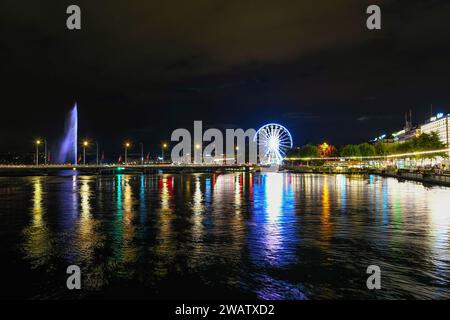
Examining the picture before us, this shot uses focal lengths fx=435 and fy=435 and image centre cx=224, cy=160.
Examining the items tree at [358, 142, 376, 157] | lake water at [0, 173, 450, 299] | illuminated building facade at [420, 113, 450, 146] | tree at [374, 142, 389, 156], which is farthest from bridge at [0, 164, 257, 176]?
lake water at [0, 173, 450, 299]

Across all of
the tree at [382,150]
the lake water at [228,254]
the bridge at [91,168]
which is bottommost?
the lake water at [228,254]

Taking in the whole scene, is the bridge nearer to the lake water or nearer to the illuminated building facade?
the illuminated building facade

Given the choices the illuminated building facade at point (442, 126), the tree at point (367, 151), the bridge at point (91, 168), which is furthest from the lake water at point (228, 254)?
the tree at point (367, 151)

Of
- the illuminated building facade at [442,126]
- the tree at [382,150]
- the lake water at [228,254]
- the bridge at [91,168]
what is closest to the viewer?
the lake water at [228,254]

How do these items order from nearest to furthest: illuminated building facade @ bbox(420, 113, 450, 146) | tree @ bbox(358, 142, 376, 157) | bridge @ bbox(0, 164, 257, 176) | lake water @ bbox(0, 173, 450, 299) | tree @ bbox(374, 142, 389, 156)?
lake water @ bbox(0, 173, 450, 299) → bridge @ bbox(0, 164, 257, 176) → illuminated building facade @ bbox(420, 113, 450, 146) → tree @ bbox(374, 142, 389, 156) → tree @ bbox(358, 142, 376, 157)

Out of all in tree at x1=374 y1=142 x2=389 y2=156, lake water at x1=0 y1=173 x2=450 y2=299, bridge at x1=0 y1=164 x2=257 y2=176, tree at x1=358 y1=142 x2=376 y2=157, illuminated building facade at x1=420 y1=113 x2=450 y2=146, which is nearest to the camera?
lake water at x1=0 y1=173 x2=450 y2=299

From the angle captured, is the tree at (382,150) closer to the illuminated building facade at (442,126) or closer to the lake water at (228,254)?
the illuminated building facade at (442,126)

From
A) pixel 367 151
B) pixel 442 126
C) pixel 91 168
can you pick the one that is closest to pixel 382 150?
pixel 367 151

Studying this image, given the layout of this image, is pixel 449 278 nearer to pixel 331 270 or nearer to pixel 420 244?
pixel 331 270

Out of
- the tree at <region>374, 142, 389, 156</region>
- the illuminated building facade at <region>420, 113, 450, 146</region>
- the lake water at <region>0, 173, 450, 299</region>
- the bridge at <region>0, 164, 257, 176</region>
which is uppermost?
the illuminated building facade at <region>420, 113, 450, 146</region>

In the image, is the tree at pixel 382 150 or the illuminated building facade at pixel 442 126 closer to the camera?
the illuminated building facade at pixel 442 126

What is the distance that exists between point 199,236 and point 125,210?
1086 cm
